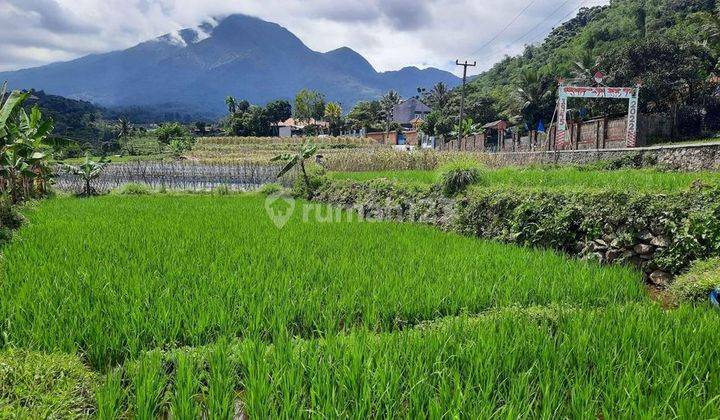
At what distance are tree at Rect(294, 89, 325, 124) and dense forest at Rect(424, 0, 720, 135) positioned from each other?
64.4 ft

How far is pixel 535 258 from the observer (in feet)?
16.9

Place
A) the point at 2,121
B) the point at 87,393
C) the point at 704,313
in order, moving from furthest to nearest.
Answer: the point at 2,121
the point at 704,313
the point at 87,393

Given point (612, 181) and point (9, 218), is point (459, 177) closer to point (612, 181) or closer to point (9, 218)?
point (612, 181)

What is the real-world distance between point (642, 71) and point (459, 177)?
2449 cm

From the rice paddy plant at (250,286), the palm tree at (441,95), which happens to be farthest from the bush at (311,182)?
the palm tree at (441,95)

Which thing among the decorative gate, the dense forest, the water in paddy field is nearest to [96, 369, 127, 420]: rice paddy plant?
the decorative gate

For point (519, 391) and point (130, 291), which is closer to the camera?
point (519, 391)

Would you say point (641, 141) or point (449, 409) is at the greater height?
point (641, 141)

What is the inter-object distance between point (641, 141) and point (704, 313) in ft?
61.1

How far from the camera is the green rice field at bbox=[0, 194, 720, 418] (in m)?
2.03

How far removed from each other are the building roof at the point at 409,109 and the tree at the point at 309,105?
18412 millimetres

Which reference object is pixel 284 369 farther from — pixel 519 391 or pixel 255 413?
pixel 519 391

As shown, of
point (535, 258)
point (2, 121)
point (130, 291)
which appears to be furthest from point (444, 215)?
point (2, 121)

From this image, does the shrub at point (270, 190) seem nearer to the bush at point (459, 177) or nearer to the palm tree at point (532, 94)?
the bush at point (459, 177)
